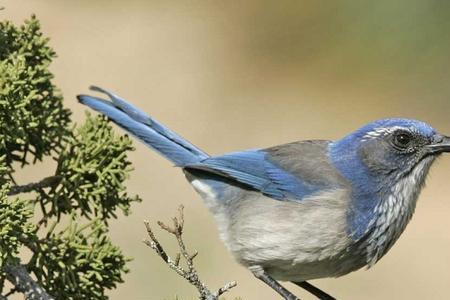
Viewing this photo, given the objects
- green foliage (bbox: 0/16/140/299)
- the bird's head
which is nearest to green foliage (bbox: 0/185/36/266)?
green foliage (bbox: 0/16/140/299)

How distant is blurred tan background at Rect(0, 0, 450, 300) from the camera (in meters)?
9.90

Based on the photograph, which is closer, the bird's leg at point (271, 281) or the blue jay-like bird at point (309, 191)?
the blue jay-like bird at point (309, 191)

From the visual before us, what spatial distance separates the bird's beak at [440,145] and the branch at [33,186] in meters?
1.51

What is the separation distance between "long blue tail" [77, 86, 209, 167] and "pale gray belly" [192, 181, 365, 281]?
279 millimetres

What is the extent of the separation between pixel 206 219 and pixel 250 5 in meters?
4.11

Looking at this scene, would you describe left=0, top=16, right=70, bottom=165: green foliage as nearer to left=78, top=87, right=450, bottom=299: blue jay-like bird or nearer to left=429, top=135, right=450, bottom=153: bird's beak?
left=78, top=87, right=450, bottom=299: blue jay-like bird

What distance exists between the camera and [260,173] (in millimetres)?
4602

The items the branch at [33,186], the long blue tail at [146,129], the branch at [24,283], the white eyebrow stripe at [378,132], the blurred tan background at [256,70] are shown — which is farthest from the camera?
the blurred tan background at [256,70]

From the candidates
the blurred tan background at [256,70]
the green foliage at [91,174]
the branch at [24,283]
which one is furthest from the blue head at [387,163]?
the blurred tan background at [256,70]

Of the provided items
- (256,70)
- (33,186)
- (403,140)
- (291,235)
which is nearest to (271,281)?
Answer: (291,235)

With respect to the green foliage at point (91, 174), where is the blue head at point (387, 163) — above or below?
above

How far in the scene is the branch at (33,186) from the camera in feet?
12.1

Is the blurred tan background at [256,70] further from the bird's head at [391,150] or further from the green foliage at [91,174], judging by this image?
the green foliage at [91,174]

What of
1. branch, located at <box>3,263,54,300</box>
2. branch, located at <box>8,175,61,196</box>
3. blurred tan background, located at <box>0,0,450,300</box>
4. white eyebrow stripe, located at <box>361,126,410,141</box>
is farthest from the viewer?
blurred tan background, located at <box>0,0,450,300</box>
